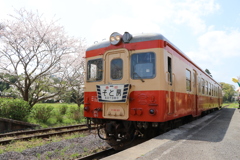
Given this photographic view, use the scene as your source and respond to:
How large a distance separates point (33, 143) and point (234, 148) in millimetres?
5648

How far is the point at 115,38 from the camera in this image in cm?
563

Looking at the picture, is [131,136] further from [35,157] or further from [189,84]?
[189,84]

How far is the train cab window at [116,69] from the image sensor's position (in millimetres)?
5532

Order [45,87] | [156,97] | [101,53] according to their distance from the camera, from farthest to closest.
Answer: [45,87]
[101,53]
[156,97]

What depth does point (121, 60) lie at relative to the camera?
5539 mm

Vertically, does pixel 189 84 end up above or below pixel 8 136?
above

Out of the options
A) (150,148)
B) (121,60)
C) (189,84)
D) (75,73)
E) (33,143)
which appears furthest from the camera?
(75,73)

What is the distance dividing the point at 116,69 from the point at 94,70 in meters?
0.84

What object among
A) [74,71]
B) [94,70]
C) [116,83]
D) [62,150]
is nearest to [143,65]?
[116,83]

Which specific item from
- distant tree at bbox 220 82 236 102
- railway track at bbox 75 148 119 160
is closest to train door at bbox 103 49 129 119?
railway track at bbox 75 148 119 160

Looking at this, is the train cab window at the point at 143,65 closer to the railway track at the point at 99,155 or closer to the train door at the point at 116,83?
the train door at the point at 116,83

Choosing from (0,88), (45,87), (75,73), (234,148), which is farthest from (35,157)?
(0,88)

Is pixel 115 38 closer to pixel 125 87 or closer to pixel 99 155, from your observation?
pixel 125 87

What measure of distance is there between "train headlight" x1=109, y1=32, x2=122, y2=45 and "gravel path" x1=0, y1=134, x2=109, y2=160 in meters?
3.06
